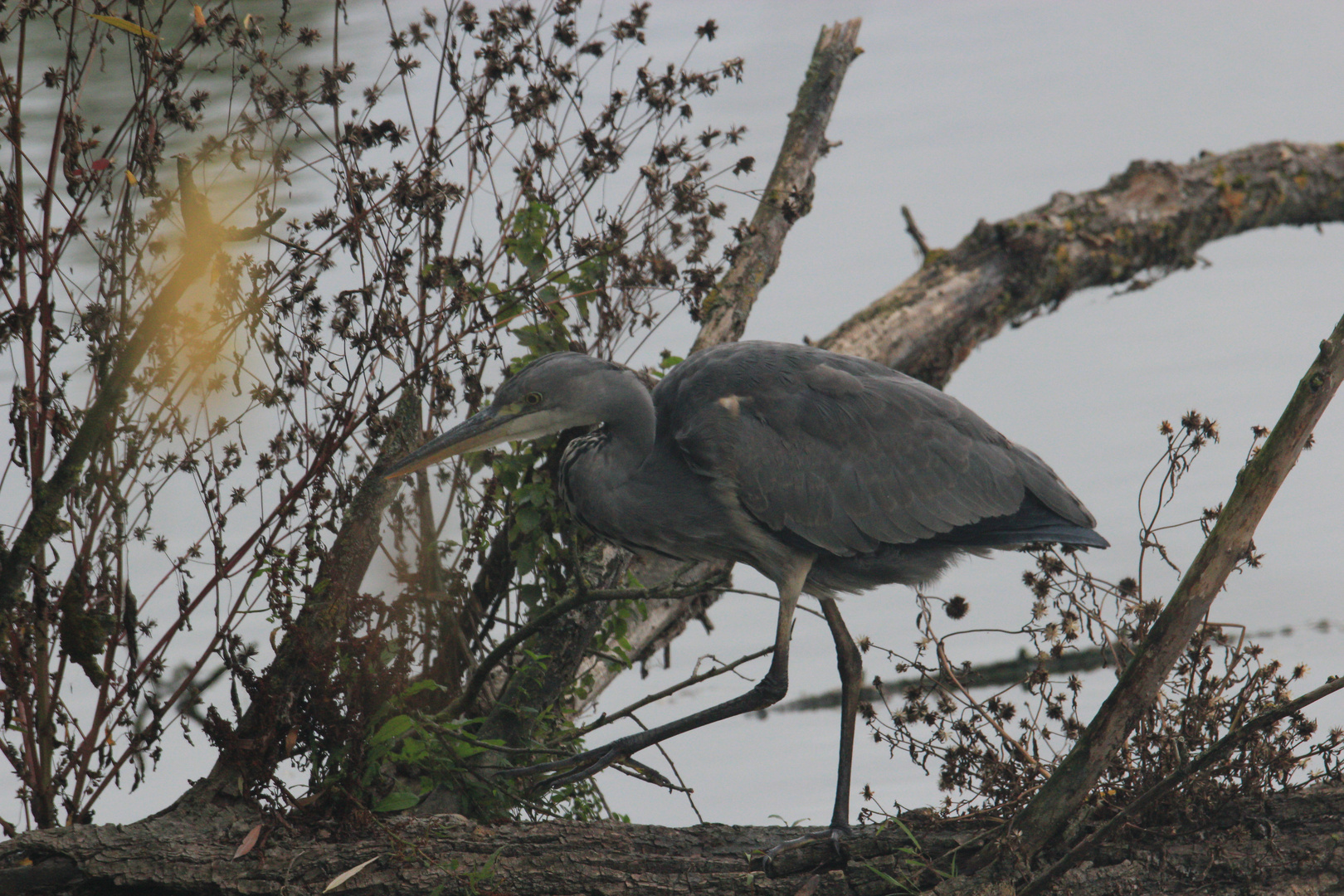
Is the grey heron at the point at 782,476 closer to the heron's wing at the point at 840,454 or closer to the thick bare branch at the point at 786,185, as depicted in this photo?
the heron's wing at the point at 840,454

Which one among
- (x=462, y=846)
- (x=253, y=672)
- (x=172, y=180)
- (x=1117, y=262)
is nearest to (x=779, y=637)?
(x=462, y=846)

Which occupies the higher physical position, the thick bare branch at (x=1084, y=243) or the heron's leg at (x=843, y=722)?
the thick bare branch at (x=1084, y=243)

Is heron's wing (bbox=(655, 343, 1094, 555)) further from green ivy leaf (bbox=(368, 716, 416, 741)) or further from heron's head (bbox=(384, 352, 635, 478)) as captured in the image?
green ivy leaf (bbox=(368, 716, 416, 741))

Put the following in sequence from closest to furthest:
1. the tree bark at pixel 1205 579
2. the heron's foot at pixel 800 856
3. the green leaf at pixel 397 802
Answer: the tree bark at pixel 1205 579 → the heron's foot at pixel 800 856 → the green leaf at pixel 397 802

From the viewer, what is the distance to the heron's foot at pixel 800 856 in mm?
2791

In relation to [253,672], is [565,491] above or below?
above

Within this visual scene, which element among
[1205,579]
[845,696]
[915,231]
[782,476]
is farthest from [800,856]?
[915,231]

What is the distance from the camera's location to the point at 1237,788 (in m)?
2.71

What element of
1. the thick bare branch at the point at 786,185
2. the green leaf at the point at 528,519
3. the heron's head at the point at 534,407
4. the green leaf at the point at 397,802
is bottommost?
the green leaf at the point at 397,802

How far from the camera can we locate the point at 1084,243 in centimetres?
614

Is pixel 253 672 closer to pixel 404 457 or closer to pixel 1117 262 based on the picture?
pixel 404 457

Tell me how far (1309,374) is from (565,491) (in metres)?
1.95

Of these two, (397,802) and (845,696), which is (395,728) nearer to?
(397,802)

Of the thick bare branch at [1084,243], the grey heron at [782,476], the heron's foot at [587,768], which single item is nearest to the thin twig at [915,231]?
the thick bare branch at [1084,243]
